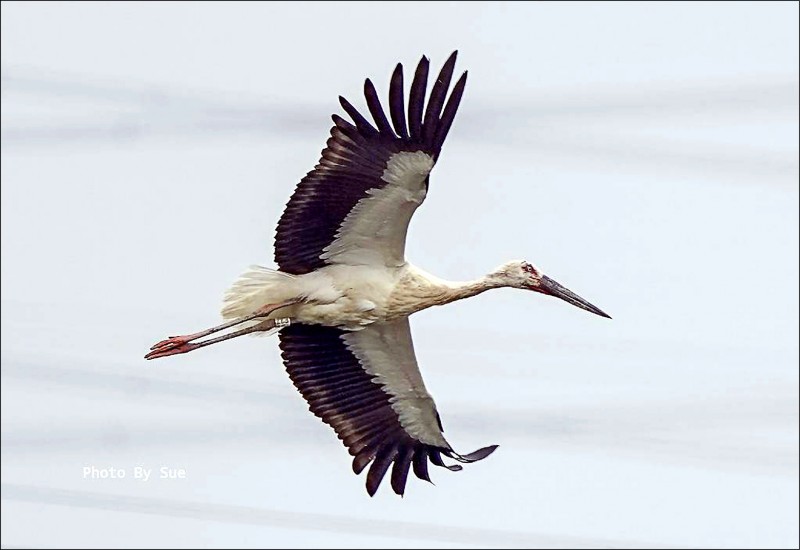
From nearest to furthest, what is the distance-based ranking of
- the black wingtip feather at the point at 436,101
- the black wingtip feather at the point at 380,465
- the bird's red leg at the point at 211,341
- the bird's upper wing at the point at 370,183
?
1. the black wingtip feather at the point at 436,101
2. the bird's upper wing at the point at 370,183
3. the bird's red leg at the point at 211,341
4. the black wingtip feather at the point at 380,465

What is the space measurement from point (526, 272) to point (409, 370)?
1395 millimetres

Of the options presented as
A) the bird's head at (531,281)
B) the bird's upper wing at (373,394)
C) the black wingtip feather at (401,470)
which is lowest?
the black wingtip feather at (401,470)

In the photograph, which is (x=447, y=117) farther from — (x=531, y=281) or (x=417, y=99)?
(x=531, y=281)

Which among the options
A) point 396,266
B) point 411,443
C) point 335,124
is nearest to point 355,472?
Answer: point 411,443

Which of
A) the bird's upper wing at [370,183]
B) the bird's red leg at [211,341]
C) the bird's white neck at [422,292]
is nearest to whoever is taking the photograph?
the bird's upper wing at [370,183]

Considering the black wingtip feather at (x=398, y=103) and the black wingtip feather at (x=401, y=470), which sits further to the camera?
the black wingtip feather at (x=401, y=470)

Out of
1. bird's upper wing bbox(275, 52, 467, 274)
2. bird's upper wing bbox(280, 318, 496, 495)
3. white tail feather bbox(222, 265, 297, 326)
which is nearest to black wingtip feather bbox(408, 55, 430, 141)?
bird's upper wing bbox(275, 52, 467, 274)

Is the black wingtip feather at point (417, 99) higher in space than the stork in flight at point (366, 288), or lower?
higher

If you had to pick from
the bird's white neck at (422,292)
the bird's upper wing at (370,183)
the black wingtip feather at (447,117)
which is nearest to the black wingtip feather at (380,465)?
the bird's white neck at (422,292)

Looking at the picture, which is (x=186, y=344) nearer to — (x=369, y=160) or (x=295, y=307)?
(x=295, y=307)

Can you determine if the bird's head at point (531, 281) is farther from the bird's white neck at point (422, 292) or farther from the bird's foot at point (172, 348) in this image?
the bird's foot at point (172, 348)

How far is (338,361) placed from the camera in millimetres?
22391

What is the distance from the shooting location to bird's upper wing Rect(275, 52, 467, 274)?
20484 mm

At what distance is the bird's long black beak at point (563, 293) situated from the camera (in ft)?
74.2
